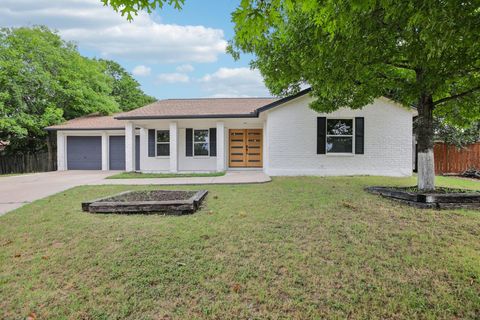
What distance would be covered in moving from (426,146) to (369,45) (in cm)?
364

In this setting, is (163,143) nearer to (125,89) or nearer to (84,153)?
(84,153)

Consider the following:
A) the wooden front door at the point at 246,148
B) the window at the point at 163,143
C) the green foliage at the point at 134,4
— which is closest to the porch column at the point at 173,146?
the window at the point at 163,143

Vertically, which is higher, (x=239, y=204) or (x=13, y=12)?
(x=13, y=12)

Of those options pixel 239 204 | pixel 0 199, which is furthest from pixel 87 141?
pixel 239 204

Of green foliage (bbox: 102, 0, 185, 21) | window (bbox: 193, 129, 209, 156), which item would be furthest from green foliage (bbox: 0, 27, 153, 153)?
green foliage (bbox: 102, 0, 185, 21)

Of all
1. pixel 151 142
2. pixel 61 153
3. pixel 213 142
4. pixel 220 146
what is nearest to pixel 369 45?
pixel 220 146

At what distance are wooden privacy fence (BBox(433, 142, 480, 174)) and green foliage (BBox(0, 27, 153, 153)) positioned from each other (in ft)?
71.6

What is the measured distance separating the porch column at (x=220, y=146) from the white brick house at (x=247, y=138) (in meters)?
0.05

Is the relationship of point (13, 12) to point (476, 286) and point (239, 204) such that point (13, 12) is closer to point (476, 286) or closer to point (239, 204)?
point (239, 204)

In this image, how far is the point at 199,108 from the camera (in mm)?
14508

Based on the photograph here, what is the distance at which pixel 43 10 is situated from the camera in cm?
1681

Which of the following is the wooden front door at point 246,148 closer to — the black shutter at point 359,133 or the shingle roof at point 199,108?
the shingle roof at point 199,108

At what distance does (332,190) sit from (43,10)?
20504 mm

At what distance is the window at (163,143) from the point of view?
14531 mm
